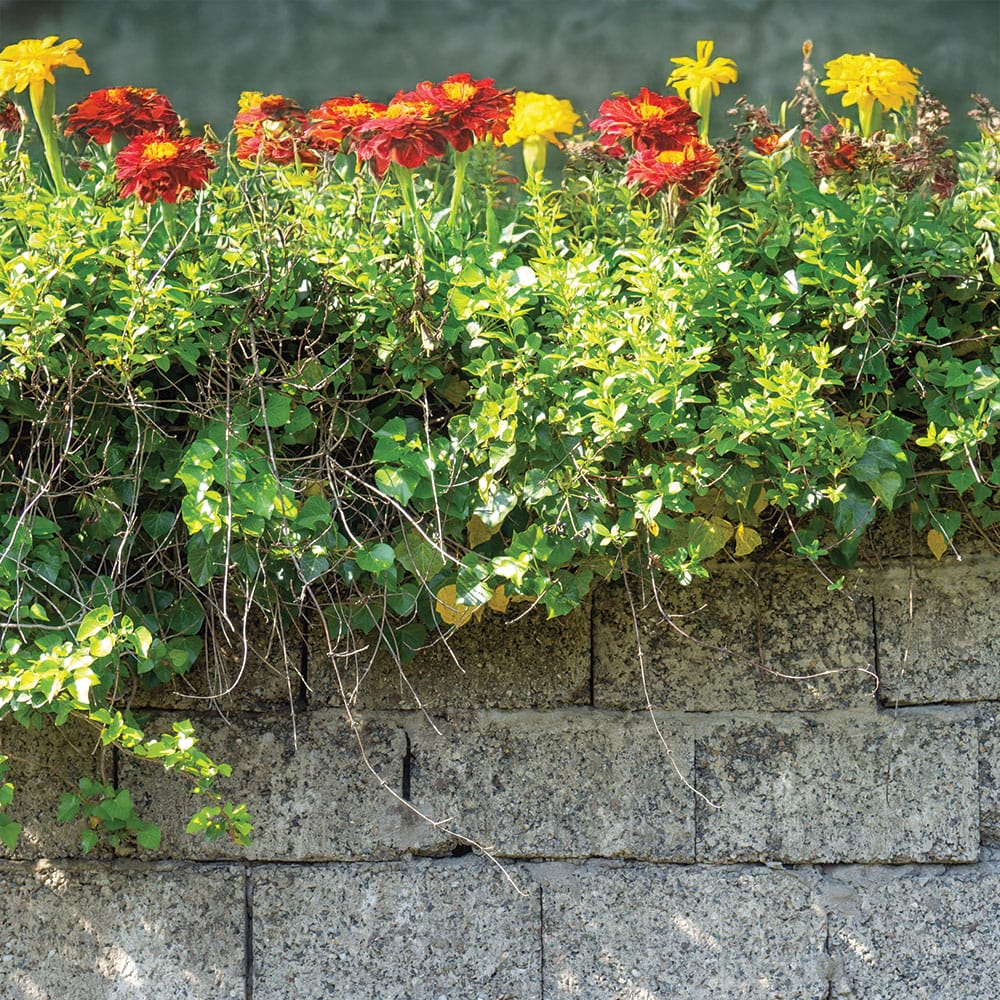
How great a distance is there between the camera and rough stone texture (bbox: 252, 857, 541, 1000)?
1889 millimetres

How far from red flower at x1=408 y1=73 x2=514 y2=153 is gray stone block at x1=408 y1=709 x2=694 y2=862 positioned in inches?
38.8

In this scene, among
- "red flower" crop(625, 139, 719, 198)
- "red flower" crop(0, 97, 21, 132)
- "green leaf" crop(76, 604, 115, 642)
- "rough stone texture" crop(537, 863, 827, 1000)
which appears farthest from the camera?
"red flower" crop(0, 97, 21, 132)

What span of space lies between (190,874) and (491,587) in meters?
0.75

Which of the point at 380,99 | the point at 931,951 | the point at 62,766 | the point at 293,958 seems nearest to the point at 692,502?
the point at 931,951

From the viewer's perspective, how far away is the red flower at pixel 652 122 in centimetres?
179

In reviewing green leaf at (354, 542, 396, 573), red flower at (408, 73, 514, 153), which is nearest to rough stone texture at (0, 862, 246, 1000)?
green leaf at (354, 542, 396, 573)

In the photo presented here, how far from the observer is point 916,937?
189 cm

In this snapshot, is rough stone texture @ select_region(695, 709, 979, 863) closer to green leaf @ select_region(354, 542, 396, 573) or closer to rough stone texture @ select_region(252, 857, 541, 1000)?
rough stone texture @ select_region(252, 857, 541, 1000)

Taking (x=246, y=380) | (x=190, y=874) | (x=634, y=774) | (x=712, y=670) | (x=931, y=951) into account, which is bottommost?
(x=931, y=951)

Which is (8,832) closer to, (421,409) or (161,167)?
(421,409)

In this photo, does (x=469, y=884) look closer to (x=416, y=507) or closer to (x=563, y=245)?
(x=416, y=507)

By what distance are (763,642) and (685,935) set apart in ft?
1.74

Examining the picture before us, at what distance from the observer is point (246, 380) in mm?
1690

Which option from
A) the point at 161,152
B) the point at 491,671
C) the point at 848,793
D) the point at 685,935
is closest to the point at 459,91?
the point at 161,152
